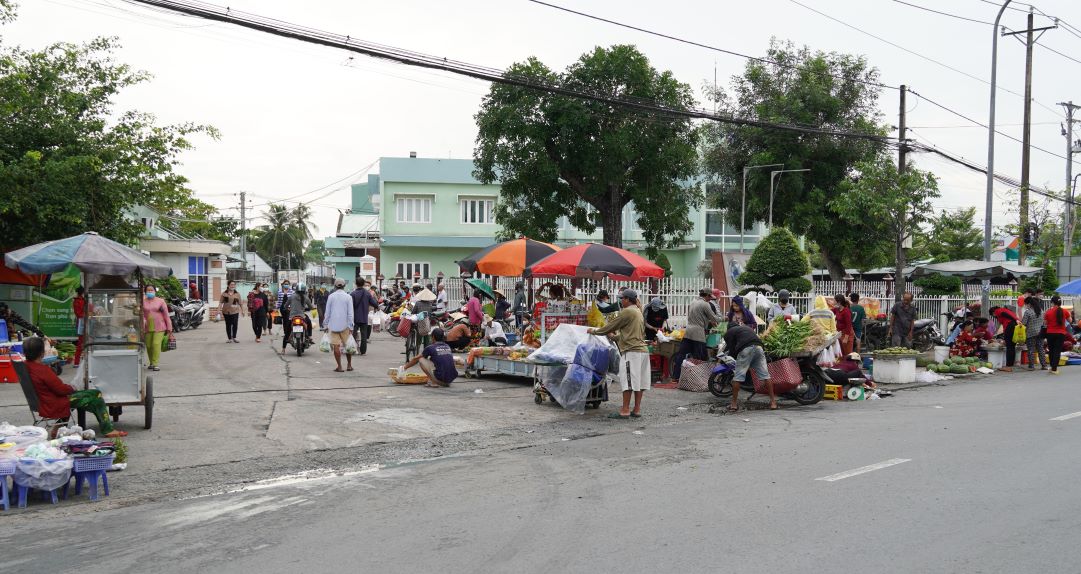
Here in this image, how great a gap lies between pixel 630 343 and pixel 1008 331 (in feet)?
40.6

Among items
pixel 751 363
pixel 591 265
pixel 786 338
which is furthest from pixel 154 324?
pixel 786 338

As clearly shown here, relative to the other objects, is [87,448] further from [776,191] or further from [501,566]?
[776,191]

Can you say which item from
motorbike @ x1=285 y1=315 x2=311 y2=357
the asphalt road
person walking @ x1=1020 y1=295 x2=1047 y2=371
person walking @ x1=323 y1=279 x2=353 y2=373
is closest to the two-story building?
motorbike @ x1=285 y1=315 x2=311 y2=357

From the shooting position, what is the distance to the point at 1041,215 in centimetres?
3198

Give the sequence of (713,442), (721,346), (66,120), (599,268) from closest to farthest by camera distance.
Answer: (713,442), (721,346), (599,268), (66,120)

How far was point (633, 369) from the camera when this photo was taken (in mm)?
11836

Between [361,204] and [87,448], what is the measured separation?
5760cm

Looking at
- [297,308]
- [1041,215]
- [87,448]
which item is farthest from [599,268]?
[1041,215]

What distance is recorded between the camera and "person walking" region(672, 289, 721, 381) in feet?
49.2

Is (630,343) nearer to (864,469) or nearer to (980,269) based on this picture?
(864,469)

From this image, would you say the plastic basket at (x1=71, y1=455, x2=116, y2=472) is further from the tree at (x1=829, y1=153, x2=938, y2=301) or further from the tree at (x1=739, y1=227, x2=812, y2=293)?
the tree at (x1=739, y1=227, x2=812, y2=293)

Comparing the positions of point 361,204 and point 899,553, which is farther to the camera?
point 361,204

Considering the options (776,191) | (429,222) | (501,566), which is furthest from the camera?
(429,222)

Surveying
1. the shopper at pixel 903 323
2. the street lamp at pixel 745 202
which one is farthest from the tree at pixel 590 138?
the shopper at pixel 903 323
